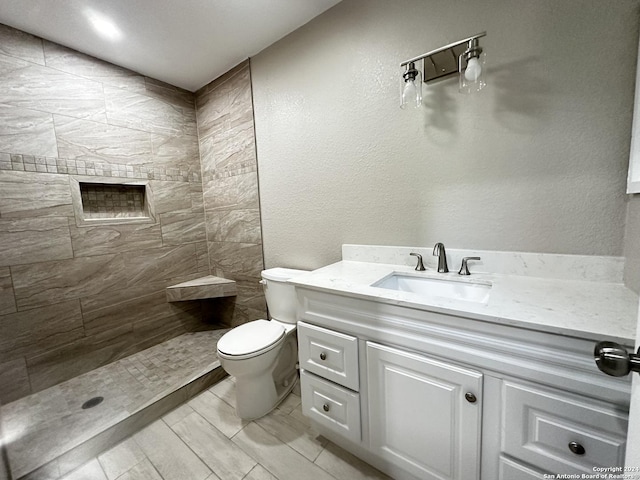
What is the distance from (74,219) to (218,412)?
1640 millimetres

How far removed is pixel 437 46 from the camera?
122 centimetres

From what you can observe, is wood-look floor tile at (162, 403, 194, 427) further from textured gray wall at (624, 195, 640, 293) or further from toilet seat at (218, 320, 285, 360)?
textured gray wall at (624, 195, 640, 293)

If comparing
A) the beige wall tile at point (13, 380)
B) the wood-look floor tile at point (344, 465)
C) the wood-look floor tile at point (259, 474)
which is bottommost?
the wood-look floor tile at point (344, 465)

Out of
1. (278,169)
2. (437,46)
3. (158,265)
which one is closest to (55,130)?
(158,265)

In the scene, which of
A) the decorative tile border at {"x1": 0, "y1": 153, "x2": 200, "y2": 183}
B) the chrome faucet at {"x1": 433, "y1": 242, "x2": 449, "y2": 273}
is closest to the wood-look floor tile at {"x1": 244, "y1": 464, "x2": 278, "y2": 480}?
the chrome faucet at {"x1": 433, "y1": 242, "x2": 449, "y2": 273}

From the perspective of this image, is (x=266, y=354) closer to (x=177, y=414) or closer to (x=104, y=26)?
(x=177, y=414)

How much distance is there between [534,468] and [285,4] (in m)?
2.33

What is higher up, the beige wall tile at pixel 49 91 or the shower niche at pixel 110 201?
the beige wall tile at pixel 49 91

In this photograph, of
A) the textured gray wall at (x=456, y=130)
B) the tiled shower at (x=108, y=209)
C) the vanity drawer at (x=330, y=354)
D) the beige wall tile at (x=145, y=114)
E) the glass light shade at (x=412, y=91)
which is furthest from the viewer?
the beige wall tile at (x=145, y=114)

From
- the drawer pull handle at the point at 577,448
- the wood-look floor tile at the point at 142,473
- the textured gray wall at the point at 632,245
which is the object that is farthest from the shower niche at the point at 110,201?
the textured gray wall at the point at 632,245

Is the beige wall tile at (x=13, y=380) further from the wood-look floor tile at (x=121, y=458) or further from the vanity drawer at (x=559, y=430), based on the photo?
the vanity drawer at (x=559, y=430)

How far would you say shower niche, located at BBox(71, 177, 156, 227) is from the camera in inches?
70.3

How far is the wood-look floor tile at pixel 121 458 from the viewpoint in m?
1.17

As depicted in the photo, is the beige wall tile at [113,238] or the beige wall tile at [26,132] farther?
the beige wall tile at [113,238]
